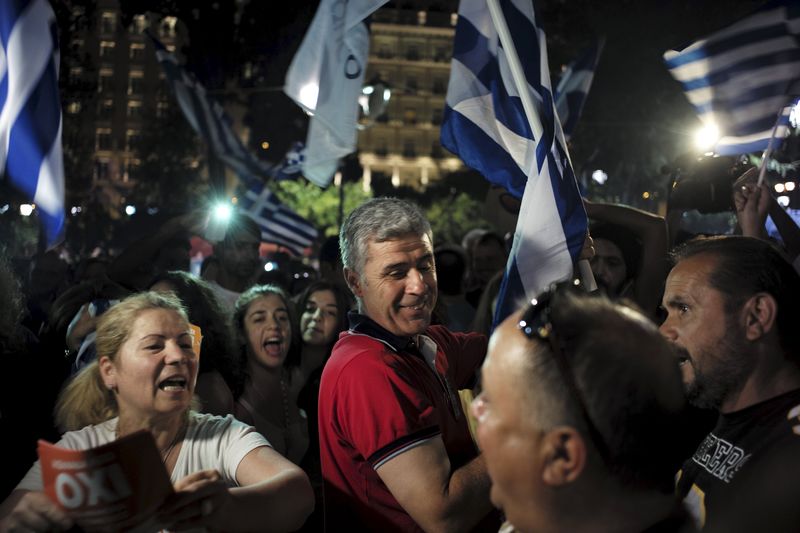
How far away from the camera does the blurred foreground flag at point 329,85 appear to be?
5598mm

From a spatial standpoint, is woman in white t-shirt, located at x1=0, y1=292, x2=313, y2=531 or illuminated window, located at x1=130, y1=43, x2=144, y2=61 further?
illuminated window, located at x1=130, y1=43, x2=144, y2=61

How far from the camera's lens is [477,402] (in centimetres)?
203

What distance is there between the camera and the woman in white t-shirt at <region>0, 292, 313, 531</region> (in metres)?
2.98

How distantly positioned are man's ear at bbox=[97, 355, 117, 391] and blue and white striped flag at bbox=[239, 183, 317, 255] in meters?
8.72

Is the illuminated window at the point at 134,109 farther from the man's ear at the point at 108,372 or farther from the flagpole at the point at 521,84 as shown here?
the man's ear at the point at 108,372

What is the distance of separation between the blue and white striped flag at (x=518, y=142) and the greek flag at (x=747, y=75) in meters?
1.07

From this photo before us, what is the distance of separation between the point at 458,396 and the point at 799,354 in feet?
3.89

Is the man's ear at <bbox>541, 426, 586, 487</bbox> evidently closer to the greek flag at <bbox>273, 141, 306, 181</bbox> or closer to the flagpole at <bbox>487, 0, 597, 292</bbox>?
the flagpole at <bbox>487, 0, 597, 292</bbox>

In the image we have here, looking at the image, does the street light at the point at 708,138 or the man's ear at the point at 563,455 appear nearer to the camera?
the man's ear at the point at 563,455

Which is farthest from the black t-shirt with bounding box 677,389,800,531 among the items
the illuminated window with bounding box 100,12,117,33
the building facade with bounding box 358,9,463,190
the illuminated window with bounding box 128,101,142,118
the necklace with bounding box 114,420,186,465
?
the building facade with bounding box 358,9,463,190

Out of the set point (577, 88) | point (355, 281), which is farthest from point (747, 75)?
point (577, 88)

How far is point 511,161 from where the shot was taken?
14.8 ft

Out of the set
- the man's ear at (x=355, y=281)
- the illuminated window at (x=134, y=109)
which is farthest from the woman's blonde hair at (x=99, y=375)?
the illuminated window at (x=134, y=109)

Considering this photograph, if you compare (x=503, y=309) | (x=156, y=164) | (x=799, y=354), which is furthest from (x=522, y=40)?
(x=156, y=164)
